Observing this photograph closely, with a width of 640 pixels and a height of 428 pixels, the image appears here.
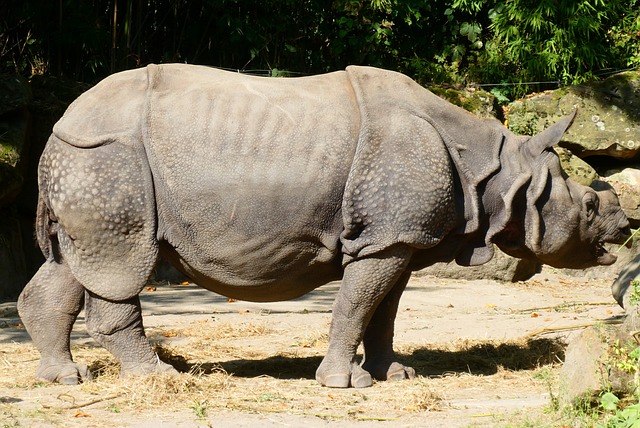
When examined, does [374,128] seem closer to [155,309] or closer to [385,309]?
[385,309]

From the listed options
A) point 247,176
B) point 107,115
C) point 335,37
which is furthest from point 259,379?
point 335,37

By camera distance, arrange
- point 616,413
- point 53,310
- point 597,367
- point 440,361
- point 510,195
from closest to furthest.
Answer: point 616,413
point 597,367
point 53,310
point 510,195
point 440,361

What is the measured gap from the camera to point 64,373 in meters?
6.89

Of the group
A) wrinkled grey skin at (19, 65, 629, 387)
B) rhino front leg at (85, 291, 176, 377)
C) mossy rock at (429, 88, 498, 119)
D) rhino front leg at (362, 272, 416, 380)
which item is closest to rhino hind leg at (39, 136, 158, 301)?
wrinkled grey skin at (19, 65, 629, 387)

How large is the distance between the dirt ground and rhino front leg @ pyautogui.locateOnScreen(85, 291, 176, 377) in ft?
0.59

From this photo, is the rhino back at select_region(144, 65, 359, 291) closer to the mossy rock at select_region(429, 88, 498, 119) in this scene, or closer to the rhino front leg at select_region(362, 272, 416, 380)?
the rhino front leg at select_region(362, 272, 416, 380)

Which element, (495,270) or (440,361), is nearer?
(440,361)

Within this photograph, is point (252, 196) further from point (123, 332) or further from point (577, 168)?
point (577, 168)

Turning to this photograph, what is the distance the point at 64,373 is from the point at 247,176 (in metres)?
1.89

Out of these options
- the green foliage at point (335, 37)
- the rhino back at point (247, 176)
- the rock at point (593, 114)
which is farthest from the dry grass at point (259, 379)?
the green foliage at point (335, 37)

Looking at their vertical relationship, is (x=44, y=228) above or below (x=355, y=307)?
above

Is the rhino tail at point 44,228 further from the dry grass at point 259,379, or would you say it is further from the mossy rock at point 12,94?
the mossy rock at point 12,94

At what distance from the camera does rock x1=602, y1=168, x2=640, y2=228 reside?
43.4 ft

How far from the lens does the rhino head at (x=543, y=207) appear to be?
283 inches
